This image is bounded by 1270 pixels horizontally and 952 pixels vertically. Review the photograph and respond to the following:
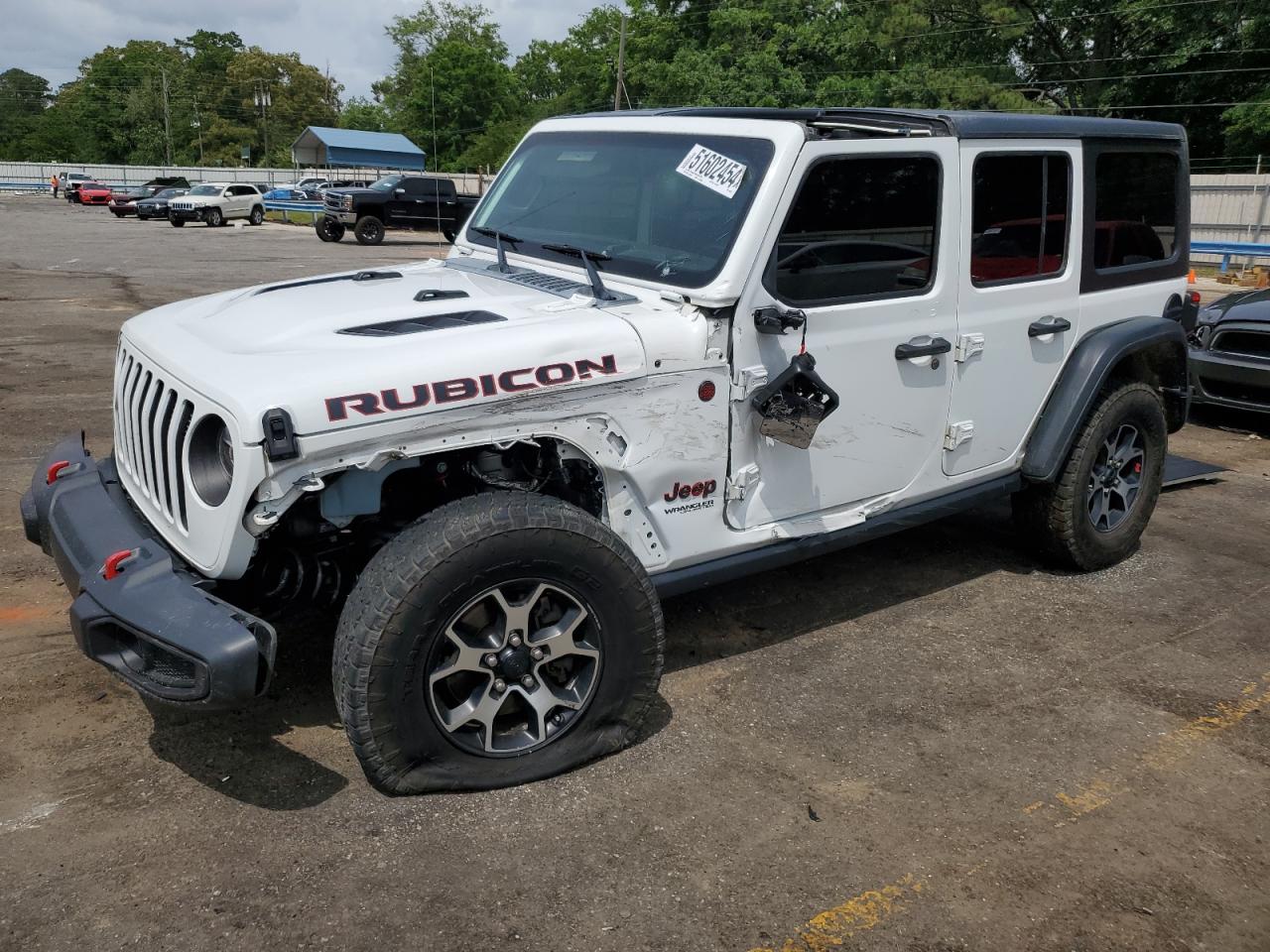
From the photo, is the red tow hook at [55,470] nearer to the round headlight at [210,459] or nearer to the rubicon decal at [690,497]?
the round headlight at [210,459]

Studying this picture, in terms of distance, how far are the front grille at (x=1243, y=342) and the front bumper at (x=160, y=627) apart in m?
7.69

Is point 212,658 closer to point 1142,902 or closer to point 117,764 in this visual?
point 117,764

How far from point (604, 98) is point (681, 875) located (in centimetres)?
6331

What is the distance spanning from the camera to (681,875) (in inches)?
115

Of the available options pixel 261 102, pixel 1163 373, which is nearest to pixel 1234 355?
pixel 1163 373

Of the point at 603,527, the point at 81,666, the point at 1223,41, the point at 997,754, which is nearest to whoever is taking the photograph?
the point at 603,527

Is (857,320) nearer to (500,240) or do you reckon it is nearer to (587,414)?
(587,414)

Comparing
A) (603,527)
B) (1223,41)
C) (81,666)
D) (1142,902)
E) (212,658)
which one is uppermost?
(1223,41)

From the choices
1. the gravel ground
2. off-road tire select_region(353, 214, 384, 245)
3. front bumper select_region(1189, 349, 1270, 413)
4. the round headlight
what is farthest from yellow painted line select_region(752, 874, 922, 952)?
off-road tire select_region(353, 214, 384, 245)

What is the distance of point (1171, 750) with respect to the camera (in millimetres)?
3676

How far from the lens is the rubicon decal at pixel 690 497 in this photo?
356 cm

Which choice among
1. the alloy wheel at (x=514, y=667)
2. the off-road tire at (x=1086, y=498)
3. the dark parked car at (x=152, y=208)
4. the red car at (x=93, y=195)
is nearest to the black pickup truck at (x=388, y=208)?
the dark parked car at (x=152, y=208)

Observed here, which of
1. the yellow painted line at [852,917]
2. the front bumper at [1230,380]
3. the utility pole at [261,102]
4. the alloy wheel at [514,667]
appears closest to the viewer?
the yellow painted line at [852,917]

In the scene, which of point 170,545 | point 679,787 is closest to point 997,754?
point 679,787
